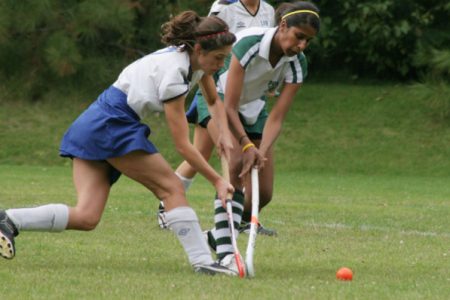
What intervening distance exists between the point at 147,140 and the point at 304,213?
4.37 metres

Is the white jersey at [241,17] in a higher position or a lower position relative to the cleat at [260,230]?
higher

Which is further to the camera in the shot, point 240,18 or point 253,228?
point 240,18

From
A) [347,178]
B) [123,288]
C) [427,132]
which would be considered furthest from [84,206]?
[427,132]

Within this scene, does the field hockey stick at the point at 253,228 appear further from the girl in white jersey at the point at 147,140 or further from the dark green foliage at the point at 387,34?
the dark green foliage at the point at 387,34

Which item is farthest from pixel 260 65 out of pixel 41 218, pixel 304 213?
pixel 304 213

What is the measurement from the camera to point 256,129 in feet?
24.9

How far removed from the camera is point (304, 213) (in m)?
10.0

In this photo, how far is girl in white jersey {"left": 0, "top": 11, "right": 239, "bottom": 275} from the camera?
5680mm

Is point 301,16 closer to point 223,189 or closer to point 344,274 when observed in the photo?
point 223,189

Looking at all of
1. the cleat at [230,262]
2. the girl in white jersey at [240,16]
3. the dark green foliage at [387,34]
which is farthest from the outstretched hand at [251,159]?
the dark green foliage at [387,34]

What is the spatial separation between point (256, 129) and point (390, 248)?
3.95 ft

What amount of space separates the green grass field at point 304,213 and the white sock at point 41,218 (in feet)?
0.73

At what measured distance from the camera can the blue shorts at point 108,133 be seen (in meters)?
5.76

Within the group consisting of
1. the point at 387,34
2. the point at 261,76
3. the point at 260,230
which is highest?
the point at 261,76
